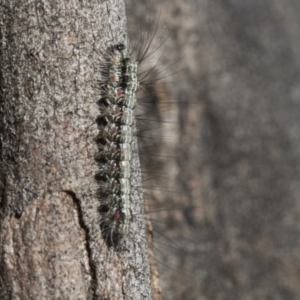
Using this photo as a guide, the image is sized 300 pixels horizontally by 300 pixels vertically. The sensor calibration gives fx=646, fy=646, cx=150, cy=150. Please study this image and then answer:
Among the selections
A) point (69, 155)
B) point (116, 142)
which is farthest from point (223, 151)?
point (69, 155)

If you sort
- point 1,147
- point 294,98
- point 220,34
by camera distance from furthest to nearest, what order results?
point 294,98 < point 220,34 < point 1,147

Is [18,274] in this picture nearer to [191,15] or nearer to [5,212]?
[5,212]

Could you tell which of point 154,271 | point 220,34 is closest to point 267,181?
point 220,34

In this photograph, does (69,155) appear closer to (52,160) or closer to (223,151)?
(52,160)

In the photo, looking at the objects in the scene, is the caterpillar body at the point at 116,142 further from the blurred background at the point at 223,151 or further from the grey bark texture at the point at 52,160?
the blurred background at the point at 223,151

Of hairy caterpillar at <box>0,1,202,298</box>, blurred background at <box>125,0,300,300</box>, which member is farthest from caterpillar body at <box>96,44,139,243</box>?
blurred background at <box>125,0,300,300</box>

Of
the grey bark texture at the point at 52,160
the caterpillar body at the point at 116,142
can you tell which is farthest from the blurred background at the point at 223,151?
the grey bark texture at the point at 52,160

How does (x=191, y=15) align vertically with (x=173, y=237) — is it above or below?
above
